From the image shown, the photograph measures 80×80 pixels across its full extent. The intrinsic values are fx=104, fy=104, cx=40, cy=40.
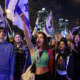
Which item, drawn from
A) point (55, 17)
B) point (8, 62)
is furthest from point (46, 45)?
point (55, 17)

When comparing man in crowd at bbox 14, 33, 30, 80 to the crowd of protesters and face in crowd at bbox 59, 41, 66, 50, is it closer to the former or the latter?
the crowd of protesters

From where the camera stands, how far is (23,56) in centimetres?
289

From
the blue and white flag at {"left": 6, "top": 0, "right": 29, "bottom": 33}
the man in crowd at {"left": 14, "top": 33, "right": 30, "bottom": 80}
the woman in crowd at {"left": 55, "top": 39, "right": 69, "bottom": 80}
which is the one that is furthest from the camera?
the man in crowd at {"left": 14, "top": 33, "right": 30, "bottom": 80}

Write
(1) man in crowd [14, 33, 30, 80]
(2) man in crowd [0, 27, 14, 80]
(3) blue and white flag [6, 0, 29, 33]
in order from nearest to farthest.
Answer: (2) man in crowd [0, 27, 14, 80] → (3) blue and white flag [6, 0, 29, 33] → (1) man in crowd [14, 33, 30, 80]

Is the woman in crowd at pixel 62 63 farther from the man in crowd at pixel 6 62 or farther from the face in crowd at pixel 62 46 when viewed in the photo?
the man in crowd at pixel 6 62

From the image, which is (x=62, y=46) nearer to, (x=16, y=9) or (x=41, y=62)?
(x=41, y=62)

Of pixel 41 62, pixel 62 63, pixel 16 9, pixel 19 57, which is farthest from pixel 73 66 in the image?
pixel 16 9

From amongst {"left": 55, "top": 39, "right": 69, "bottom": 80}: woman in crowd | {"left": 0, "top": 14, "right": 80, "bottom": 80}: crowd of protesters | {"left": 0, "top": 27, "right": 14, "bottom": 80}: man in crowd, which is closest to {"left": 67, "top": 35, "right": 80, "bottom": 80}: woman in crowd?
{"left": 0, "top": 14, "right": 80, "bottom": 80}: crowd of protesters

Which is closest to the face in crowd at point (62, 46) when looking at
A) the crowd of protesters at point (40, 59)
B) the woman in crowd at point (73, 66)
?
the crowd of protesters at point (40, 59)

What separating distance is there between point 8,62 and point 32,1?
24.4ft

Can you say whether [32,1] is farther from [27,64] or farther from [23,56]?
[27,64]

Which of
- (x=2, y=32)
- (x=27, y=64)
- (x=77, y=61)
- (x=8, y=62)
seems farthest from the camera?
(x=77, y=61)

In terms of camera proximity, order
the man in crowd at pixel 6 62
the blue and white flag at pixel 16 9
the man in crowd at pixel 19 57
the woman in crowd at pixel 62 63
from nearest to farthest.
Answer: the man in crowd at pixel 6 62 < the blue and white flag at pixel 16 9 < the woman in crowd at pixel 62 63 < the man in crowd at pixel 19 57

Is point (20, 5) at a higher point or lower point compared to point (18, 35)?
higher
